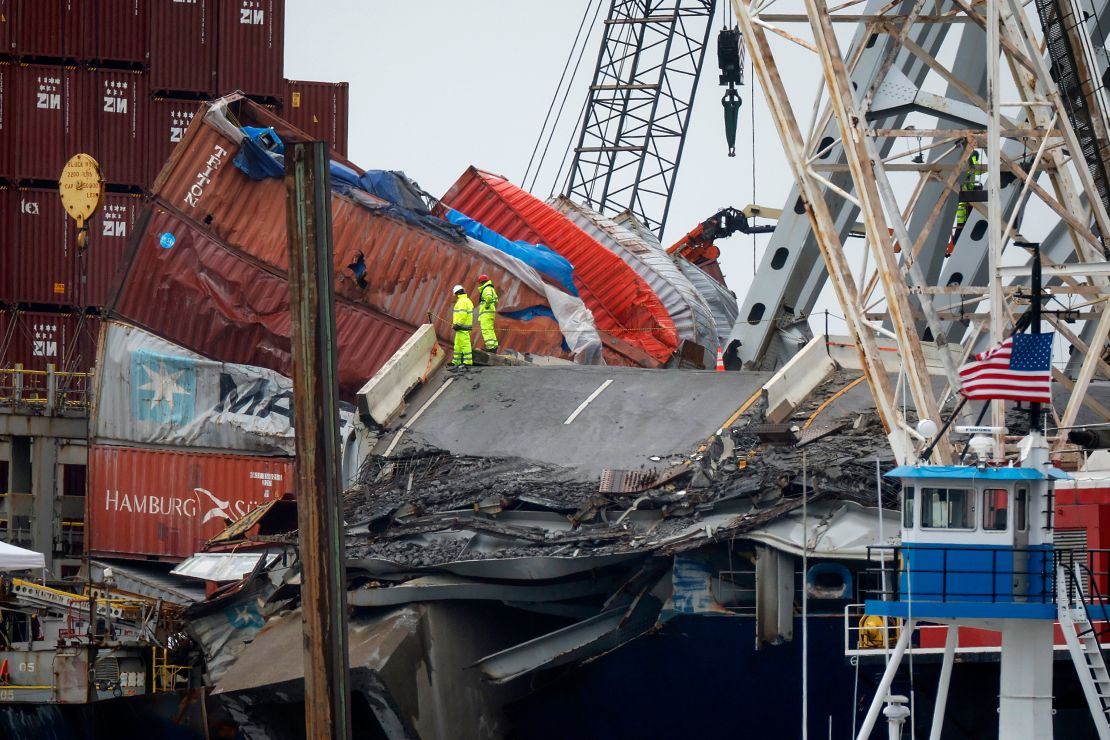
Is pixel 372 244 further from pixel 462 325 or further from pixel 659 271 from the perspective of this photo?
pixel 659 271

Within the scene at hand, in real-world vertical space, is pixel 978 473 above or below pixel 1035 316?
below

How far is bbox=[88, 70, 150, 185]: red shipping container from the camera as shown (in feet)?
200

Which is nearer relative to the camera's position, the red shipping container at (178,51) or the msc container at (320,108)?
the red shipping container at (178,51)

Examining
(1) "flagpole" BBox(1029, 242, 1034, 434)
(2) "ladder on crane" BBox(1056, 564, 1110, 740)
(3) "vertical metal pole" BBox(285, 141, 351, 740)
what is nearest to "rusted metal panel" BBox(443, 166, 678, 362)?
(3) "vertical metal pole" BBox(285, 141, 351, 740)

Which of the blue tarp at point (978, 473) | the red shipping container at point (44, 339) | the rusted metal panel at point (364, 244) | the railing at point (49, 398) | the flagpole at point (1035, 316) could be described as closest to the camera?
the blue tarp at point (978, 473)

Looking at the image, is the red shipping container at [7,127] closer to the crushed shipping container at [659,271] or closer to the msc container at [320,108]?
the msc container at [320,108]

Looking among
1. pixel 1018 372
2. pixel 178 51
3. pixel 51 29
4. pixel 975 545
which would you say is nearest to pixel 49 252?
pixel 51 29

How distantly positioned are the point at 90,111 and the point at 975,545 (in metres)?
46.8

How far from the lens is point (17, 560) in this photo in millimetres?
31312

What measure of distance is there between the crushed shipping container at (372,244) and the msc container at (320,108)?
22.0 meters

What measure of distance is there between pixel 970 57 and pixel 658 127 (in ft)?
133

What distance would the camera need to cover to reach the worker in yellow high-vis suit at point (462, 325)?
3631 cm

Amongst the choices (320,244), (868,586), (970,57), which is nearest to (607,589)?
(868,586)

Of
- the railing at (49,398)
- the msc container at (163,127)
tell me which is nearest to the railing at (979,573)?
the railing at (49,398)
